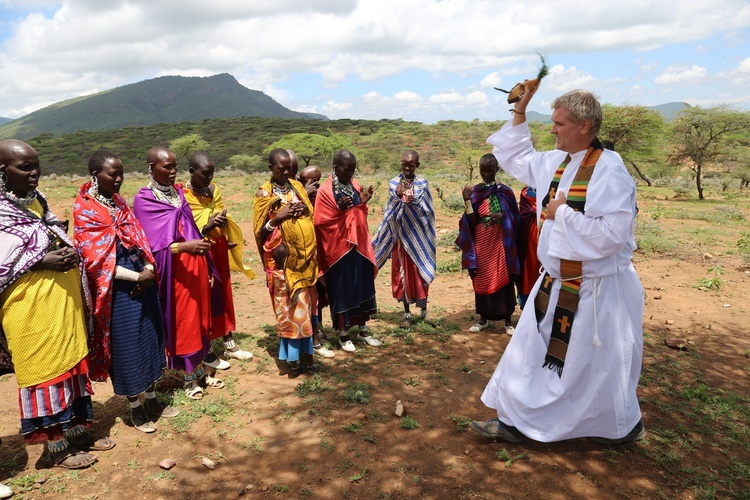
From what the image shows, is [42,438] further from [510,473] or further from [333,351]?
[510,473]

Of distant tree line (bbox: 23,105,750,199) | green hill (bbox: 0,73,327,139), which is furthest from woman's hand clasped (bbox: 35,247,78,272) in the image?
green hill (bbox: 0,73,327,139)

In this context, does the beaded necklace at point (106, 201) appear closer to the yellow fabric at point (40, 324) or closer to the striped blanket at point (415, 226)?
the yellow fabric at point (40, 324)

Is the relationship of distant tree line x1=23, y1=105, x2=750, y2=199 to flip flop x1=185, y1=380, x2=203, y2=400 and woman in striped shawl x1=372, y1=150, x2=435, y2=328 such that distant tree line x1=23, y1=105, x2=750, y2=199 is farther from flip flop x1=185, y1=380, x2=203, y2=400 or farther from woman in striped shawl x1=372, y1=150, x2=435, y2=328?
flip flop x1=185, y1=380, x2=203, y2=400

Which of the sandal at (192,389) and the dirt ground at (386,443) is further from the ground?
the sandal at (192,389)

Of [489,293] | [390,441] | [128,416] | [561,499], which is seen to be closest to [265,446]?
[390,441]

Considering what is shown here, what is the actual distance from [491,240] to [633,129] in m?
21.6

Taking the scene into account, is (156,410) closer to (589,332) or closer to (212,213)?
(212,213)

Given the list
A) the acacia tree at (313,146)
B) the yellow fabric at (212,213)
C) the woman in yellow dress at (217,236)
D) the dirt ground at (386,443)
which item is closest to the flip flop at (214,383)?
the dirt ground at (386,443)

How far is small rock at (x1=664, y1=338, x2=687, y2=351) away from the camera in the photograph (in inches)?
196

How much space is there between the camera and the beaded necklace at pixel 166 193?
149 inches

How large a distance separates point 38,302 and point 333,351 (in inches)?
112

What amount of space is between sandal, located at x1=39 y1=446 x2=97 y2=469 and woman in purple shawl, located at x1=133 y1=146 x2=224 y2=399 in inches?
38.3

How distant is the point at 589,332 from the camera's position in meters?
2.91

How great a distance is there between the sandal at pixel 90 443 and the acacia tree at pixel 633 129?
2429 cm
